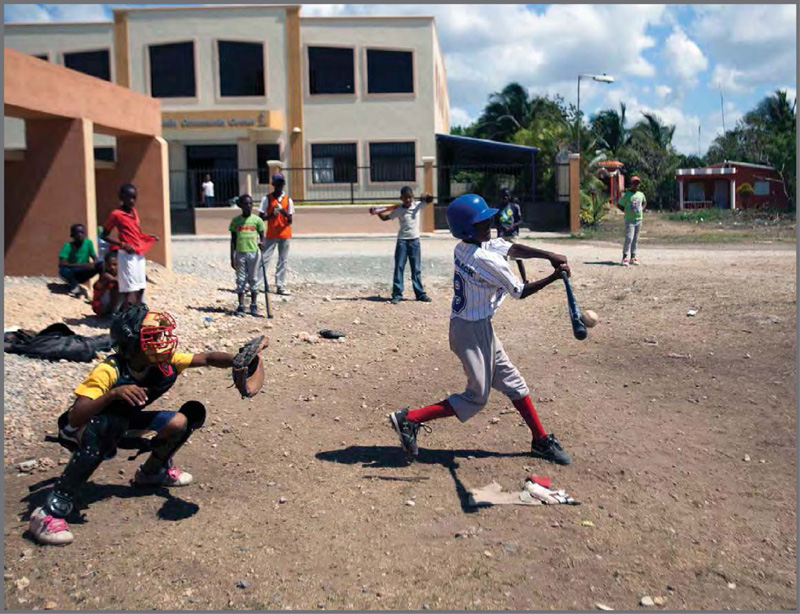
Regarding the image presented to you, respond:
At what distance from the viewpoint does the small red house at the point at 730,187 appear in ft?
150

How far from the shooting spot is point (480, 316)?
535cm

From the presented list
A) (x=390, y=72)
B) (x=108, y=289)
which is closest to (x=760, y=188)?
(x=390, y=72)

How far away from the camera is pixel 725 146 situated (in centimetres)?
5875

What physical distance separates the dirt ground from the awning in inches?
905

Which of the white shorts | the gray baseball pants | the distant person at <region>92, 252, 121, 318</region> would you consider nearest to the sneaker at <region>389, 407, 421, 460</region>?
the gray baseball pants

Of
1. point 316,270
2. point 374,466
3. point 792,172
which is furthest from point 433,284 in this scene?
point 792,172

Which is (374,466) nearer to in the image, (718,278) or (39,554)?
(39,554)

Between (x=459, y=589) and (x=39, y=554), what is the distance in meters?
2.11

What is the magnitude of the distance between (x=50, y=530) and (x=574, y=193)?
24769mm

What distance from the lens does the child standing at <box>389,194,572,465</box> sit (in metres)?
5.27

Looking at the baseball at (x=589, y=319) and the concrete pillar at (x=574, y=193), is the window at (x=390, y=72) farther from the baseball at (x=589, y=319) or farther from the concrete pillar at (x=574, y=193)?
the baseball at (x=589, y=319)

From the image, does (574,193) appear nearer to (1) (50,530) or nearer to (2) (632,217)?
(2) (632,217)

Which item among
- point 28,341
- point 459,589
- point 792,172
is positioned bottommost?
point 459,589

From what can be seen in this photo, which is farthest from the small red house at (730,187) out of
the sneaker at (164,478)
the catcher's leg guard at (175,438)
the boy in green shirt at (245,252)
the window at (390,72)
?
the catcher's leg guard at (175,438)
